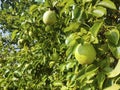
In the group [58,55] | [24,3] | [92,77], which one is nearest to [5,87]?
[58,55]

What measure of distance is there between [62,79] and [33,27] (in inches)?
23.8

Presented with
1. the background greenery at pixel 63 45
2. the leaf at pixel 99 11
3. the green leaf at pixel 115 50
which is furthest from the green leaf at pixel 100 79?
the leaf at pixel 99 11

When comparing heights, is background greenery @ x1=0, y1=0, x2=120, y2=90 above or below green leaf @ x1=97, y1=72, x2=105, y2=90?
above

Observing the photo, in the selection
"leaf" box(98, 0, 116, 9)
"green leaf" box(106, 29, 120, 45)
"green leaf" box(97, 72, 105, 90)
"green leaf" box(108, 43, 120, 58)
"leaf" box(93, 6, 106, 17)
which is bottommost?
"green leaf" box(97, 72, 105, 90)

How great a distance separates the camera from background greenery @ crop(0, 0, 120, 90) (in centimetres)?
164

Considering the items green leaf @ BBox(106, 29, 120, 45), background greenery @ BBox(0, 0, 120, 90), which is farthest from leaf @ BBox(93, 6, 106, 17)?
green leaf @ BBox(106, 29, 120, 45)

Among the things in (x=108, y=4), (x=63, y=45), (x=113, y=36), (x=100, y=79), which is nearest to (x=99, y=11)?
(x=108, y=4)

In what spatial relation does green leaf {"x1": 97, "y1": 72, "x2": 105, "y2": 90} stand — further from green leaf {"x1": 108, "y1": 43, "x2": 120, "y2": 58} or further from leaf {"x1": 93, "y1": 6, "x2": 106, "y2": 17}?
leaf {"x1": 93, "y1": 6, "x2": 106, "y2": 17}

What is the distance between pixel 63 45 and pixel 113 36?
153 cm

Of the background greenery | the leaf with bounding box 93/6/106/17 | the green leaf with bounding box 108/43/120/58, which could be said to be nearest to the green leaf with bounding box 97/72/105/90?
the background greenery

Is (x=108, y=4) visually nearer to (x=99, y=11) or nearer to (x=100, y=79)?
(x=99, y=11)

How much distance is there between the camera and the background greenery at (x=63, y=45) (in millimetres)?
1637

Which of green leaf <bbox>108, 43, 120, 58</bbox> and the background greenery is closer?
green leaf <bbox>108, 43, 120, 58</bbox>

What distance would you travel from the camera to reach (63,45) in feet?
10.2
